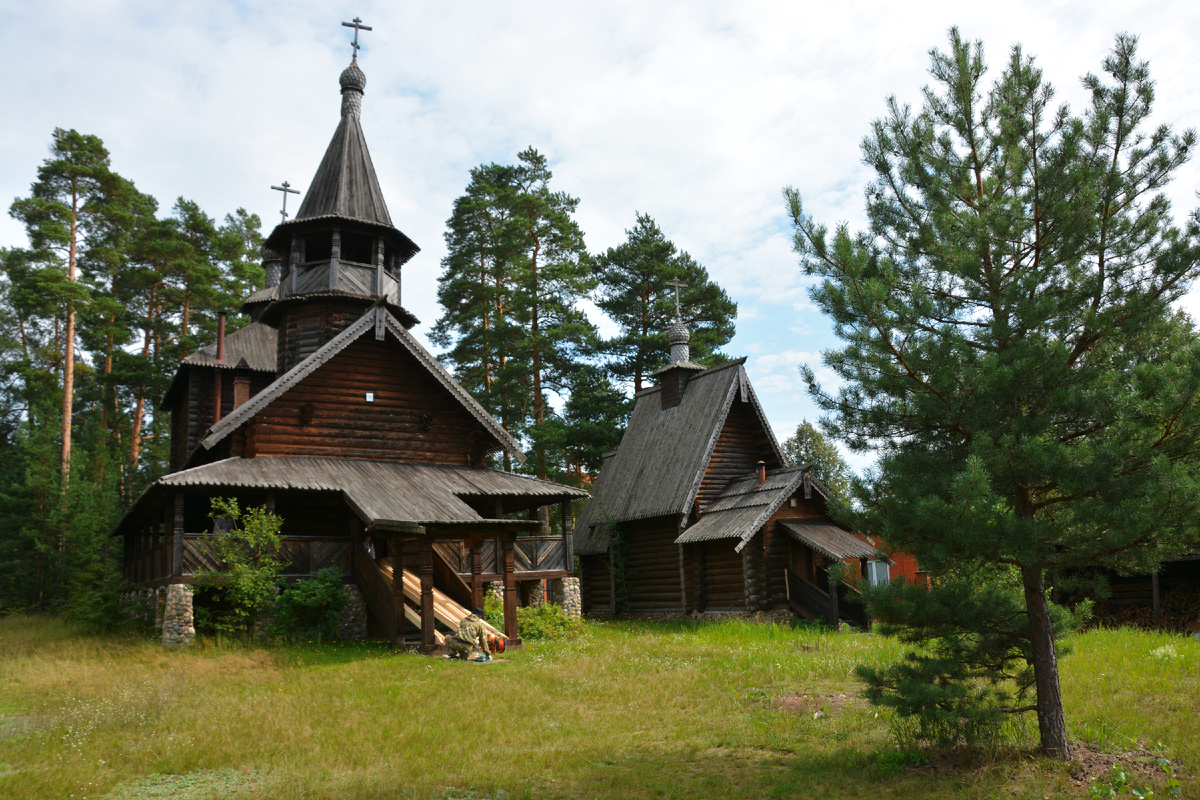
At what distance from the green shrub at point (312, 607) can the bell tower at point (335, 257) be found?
322 inches

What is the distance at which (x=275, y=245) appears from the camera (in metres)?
22.5

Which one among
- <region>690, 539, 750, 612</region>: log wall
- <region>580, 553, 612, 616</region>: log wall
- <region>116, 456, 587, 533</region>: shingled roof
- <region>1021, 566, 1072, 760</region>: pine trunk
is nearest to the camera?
<region>1021, 566, 1072, 760</region>: pine trunk

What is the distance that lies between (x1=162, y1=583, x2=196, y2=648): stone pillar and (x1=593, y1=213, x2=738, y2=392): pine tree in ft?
71.0

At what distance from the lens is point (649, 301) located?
115 feet

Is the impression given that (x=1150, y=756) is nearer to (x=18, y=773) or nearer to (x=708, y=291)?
(x=18, y=773)

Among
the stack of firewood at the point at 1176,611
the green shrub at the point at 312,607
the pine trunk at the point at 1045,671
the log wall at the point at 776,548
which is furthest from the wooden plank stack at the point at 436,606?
the stack of firewood at the point at 1176,611

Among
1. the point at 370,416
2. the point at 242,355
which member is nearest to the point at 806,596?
the point at 370,416

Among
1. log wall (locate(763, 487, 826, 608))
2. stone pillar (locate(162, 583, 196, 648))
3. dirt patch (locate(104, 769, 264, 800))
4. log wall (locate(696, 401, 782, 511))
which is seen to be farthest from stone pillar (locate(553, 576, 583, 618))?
dirt patch (locate(104, 769, 264, 800))

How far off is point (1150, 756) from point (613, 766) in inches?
184

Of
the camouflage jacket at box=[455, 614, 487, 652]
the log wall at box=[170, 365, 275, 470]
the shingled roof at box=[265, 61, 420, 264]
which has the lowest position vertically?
the camouflage jacket at box=[455, 614, 487, 652]

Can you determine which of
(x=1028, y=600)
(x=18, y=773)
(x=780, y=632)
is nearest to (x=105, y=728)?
(x=18, y=773)

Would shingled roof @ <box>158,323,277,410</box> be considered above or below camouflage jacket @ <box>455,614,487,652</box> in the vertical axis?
above

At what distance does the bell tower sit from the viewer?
69.3 feet

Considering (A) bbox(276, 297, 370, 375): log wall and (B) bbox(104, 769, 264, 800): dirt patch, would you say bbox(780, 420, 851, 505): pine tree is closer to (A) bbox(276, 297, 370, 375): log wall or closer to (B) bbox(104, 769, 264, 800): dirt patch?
(A) bbox(276, 297, 370, 375): log wall
